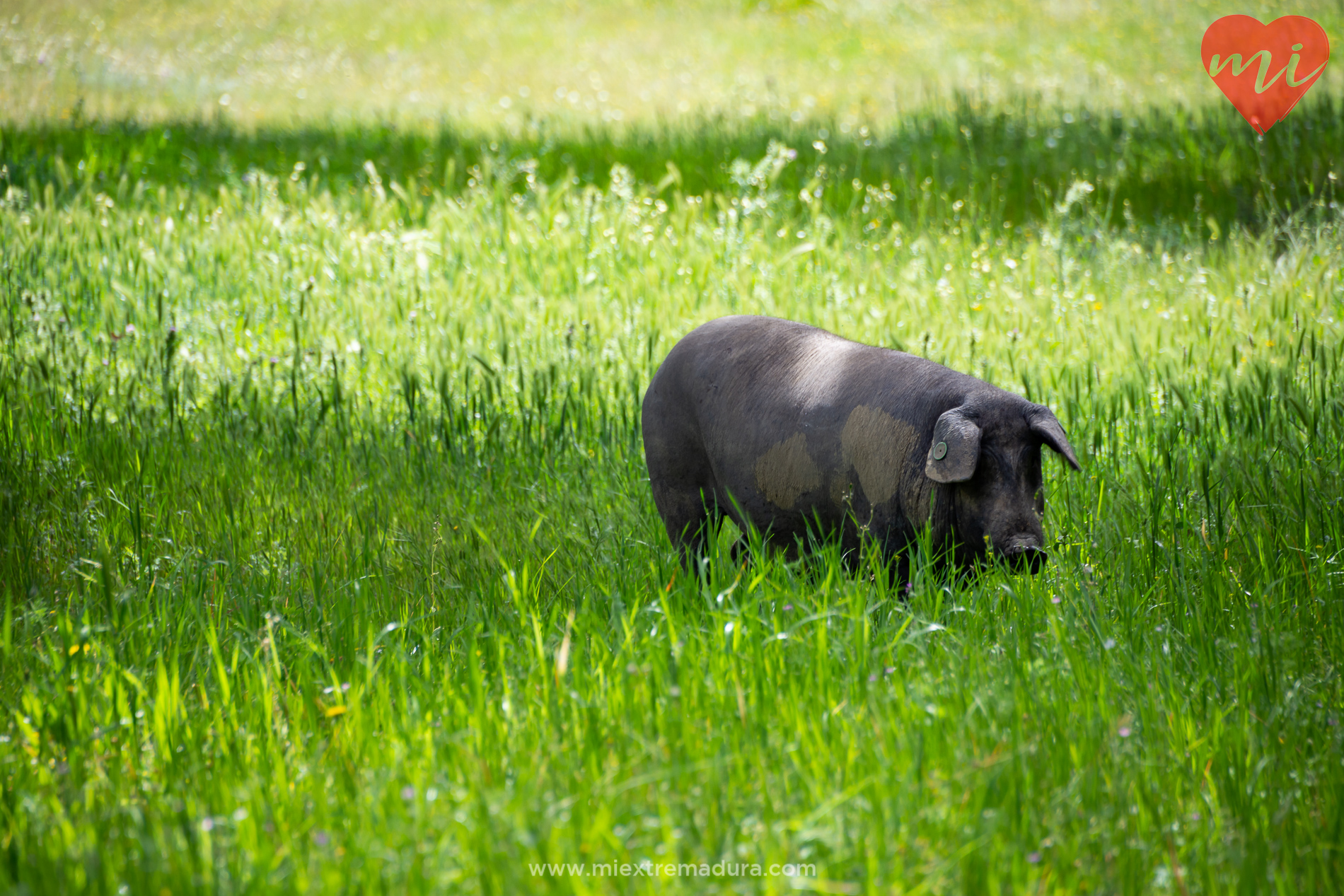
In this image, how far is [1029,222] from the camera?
7.35 metres

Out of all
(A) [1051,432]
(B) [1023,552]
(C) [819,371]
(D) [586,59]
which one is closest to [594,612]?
(C) [819,371]

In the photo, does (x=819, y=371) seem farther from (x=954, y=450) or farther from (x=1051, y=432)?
(x=1051, y=432)

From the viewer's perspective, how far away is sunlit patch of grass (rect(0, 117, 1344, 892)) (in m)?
1.78

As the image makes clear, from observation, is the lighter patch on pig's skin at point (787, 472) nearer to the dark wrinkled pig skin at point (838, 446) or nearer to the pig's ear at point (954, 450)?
the dark wrinkled pig skin at point (838, 446)

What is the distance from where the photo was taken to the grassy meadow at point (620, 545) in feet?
5.91

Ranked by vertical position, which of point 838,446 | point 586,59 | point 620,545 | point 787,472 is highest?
point 586,59

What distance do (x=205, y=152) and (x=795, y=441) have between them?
29.4 feet

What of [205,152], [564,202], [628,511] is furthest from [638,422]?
[205,152]

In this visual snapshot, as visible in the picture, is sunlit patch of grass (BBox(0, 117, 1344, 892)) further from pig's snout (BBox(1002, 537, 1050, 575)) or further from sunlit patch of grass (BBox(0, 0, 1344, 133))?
sunlit patch of grass (BBox(0, 0, 1344, 133))

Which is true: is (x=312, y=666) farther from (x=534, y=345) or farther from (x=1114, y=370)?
(x=1114, y=370)

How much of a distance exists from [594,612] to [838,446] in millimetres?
811

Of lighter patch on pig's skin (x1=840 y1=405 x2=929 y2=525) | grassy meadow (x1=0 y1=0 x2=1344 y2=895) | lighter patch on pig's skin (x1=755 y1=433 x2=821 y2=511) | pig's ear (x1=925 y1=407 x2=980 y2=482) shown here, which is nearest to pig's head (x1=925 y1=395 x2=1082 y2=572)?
pig's ear (x1=925 y1=407 x2=980 y2=482)

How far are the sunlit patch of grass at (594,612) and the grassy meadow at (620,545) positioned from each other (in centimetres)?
2

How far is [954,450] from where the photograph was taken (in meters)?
2.38
